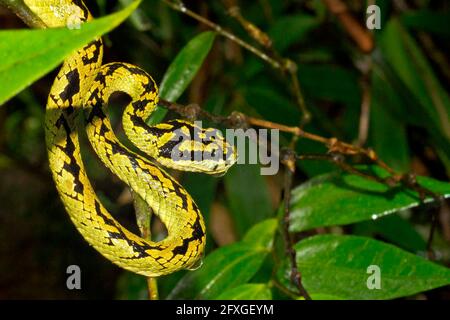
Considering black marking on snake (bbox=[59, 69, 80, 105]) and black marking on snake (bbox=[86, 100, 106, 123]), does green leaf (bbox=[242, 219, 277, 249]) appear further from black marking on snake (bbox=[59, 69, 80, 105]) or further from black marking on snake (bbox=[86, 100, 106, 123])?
black marking on snake (bbox=[59, 69, 80, 105])

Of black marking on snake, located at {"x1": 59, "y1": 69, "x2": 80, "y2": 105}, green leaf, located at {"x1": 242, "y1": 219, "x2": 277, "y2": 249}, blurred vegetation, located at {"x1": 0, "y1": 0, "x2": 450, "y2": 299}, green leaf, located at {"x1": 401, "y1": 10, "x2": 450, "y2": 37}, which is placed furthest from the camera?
green leaf, located at {"x1": 401, "y1": 10, "x2": 450, "y2": 37}

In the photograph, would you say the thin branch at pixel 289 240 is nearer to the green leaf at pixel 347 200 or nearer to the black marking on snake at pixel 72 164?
the green leaf at pixel 347 200

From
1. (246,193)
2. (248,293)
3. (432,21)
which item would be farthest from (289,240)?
(432,21)

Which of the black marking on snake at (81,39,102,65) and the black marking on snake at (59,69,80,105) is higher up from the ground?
the black marking on snake at (81,39,102,65)

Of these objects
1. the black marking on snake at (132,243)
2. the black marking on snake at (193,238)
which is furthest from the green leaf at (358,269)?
the black marking on snake at (132,243)

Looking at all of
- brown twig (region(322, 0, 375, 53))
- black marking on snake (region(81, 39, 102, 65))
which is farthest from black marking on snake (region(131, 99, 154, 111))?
brown twig (region(322, 0, 375, 53))

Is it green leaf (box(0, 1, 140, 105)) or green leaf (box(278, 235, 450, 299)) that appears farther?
green leaf (box(278, 235, 450, 299))

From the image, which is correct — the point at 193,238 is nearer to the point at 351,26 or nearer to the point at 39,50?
the point at 39,50
